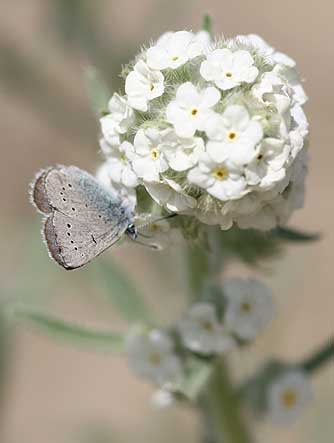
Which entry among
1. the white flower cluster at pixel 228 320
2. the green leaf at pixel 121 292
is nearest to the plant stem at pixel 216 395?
the white flower cluster at pixel 228 320

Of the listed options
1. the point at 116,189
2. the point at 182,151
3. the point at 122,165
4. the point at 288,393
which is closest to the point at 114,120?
the point at 122,165

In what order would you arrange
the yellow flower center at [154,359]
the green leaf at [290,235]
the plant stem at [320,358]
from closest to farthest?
1. the green leaf at [290,235]
2. the yellow flower center at [154,359]
3. the plant stem at [320,358]

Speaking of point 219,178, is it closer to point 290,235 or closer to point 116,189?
point 116,189

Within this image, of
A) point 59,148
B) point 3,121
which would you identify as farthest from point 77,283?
point 3,121

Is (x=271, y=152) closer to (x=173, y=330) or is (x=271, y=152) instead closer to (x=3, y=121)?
(x=173, y=330)

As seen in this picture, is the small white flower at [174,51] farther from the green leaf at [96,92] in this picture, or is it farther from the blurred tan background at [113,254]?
the green leaf at [96,92]

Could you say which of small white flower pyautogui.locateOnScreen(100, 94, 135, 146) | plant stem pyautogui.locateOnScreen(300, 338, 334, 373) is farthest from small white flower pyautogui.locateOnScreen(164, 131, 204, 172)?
plant stem pyautogui.locateOnScreen(300, 338, 334, 373)

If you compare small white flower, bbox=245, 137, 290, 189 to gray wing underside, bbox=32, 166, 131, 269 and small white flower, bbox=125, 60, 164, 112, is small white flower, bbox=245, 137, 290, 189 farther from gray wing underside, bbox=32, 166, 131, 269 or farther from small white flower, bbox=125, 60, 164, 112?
gray wing underside, bbox=32, 166, 131, 269
